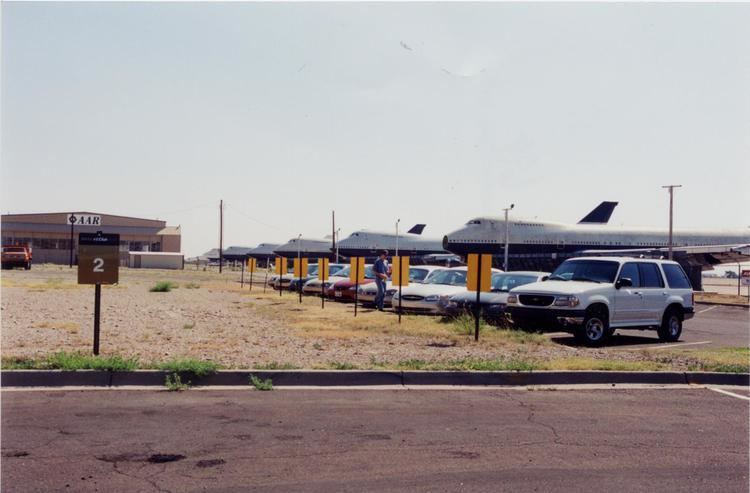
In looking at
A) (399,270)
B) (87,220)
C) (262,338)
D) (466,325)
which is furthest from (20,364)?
(399,270)

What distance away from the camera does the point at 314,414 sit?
270 inches

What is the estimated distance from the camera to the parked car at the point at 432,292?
18.8 m

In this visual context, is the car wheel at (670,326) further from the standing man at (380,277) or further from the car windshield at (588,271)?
the standing man at (380,277)

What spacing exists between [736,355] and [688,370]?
7.92 feet

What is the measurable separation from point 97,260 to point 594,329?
9132mm

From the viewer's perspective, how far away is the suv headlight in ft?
43.9

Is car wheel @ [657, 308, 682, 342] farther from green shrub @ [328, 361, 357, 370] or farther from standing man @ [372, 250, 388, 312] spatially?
green shrub @ [328, 361, 357, 370]

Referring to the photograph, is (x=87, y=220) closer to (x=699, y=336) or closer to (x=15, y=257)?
(x=699, y=336)

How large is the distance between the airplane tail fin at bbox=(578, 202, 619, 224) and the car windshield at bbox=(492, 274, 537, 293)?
46192 mm

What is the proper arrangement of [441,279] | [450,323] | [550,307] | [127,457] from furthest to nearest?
1. [441,279]
2. [450,323]
3. [550,307]
4. [127,457]

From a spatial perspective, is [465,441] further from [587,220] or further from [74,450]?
[587,220]

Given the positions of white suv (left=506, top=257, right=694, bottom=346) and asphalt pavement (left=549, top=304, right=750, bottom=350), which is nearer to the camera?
white suv (left=506, top=257, right=694, bottom=346)

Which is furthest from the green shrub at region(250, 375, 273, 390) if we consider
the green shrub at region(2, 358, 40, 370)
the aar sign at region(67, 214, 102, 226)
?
the aar sign at region(67, 214, 102, 226)

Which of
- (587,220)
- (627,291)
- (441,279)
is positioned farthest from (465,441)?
(587,220)
